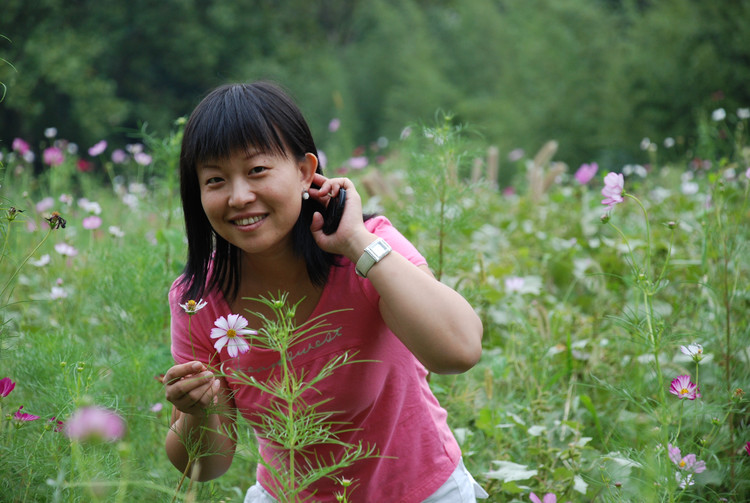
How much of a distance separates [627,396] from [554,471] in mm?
377

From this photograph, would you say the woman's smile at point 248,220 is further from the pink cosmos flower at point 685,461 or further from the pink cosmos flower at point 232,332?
the pink cosmos flower at point 685,461

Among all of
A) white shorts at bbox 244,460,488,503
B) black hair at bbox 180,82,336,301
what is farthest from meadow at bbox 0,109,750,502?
black hair at bbox 180,82,336,301

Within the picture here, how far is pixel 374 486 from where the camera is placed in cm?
146

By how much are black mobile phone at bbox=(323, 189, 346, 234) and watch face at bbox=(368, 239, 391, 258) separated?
0.11 metres

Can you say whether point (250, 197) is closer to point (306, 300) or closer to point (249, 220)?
point (249, 220)

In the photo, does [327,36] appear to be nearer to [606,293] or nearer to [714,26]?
[714,26]

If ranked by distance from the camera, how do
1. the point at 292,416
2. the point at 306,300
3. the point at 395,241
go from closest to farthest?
the point at 292,416 < the point at 395,241 < the point at 306,300

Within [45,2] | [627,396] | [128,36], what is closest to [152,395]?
[627,396]

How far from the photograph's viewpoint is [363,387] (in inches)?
56.4

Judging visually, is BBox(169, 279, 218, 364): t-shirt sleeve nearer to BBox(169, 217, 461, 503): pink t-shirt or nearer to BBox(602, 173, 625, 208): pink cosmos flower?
BBox(169, 217, 461, 503): pink t-shirt

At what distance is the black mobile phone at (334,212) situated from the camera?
1346 millimetres

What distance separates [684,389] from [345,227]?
2.58 ft

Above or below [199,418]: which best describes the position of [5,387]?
above

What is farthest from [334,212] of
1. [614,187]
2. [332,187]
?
[614,187]
